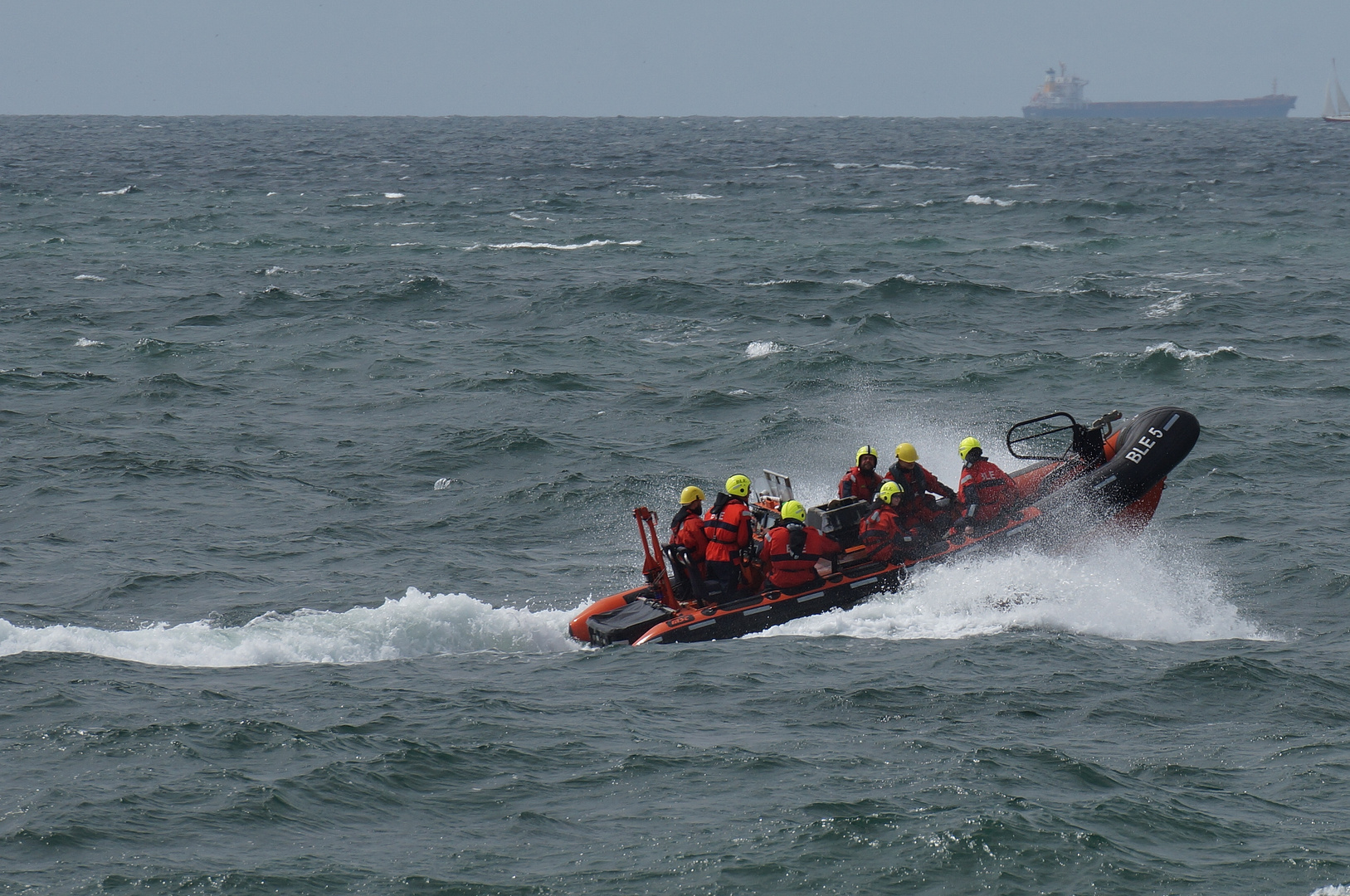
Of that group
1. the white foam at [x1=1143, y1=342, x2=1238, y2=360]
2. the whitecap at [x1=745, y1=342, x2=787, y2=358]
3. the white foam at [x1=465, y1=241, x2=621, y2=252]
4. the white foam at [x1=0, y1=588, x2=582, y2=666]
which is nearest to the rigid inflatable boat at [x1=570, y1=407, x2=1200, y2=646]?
the white foam at [x1=0, y1=588, x2=582, y2=666]

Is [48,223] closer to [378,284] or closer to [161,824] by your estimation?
[378,284]

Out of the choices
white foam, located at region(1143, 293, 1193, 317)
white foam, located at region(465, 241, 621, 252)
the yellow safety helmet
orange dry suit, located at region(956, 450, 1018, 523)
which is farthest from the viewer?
white foam, located at region(465, 241, 621, 252)

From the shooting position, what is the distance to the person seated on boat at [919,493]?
1620cm

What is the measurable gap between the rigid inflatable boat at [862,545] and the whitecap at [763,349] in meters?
11.5

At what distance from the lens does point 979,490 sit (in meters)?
16.4

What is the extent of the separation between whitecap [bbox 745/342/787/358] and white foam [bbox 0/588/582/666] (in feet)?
47.8

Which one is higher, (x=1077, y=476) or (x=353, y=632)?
(x=1077, y=476)

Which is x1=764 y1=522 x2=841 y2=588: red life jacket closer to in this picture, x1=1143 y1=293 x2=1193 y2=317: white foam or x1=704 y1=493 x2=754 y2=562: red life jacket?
x1=704 y1=493 x2=754 y2=562: red life jacket

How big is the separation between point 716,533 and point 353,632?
3880 millimetres

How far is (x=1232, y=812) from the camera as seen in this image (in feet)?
34.0

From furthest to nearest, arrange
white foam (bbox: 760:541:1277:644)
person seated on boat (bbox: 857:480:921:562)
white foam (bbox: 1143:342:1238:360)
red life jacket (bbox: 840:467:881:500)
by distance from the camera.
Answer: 1. white foam (bbox: 1143:342:1238:360)
2. red life jacket (bbox: 840:467:881:500)
3. person seated on boat (bbox: 857:480:921:562)
4. white foam (bbox: 760:541:1277:644)

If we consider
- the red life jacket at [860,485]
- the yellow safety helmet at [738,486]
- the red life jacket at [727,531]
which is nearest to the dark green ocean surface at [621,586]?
the red life jacket at [727,531]

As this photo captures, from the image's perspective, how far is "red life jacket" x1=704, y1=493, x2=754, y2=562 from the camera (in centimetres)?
1520

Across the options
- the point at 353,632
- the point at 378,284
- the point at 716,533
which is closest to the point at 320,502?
the point at 353,632
